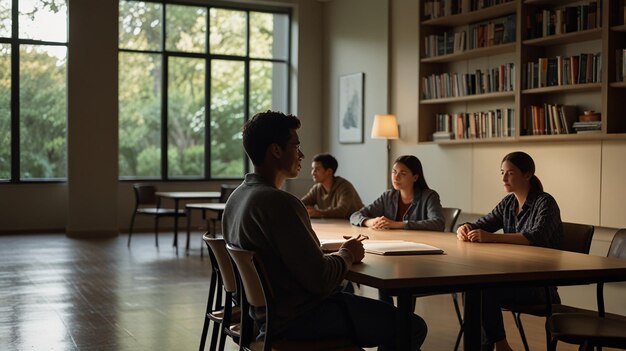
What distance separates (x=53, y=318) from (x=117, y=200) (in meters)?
6.08

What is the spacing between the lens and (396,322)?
2830 millimetres

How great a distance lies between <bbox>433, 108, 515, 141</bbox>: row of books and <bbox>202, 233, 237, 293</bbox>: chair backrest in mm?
5024

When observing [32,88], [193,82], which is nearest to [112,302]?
[32,88]

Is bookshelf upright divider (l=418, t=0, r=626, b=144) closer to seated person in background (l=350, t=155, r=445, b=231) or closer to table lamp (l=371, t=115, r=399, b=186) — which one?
table lamp (l=371, t=115, r=399, b=186)

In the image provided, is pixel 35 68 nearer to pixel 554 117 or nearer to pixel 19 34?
pixel 19 34

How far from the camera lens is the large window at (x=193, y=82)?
11891 millimetres

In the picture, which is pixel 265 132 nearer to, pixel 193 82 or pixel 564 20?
pixel 564 20

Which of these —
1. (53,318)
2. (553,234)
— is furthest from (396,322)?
(53,318)

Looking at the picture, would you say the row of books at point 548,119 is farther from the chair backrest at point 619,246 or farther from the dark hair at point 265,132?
the dark hair at point 265,132

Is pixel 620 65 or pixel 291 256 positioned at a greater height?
pixel 620 65

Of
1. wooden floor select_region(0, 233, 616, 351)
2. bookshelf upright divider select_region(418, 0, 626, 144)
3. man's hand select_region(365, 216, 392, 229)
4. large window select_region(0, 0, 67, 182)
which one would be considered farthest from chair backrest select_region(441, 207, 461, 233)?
large window select_region(0, 0, 67, 182)

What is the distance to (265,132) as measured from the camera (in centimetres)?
302

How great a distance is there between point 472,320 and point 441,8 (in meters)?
6.31

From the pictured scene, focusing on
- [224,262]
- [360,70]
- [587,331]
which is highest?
[360,70]
